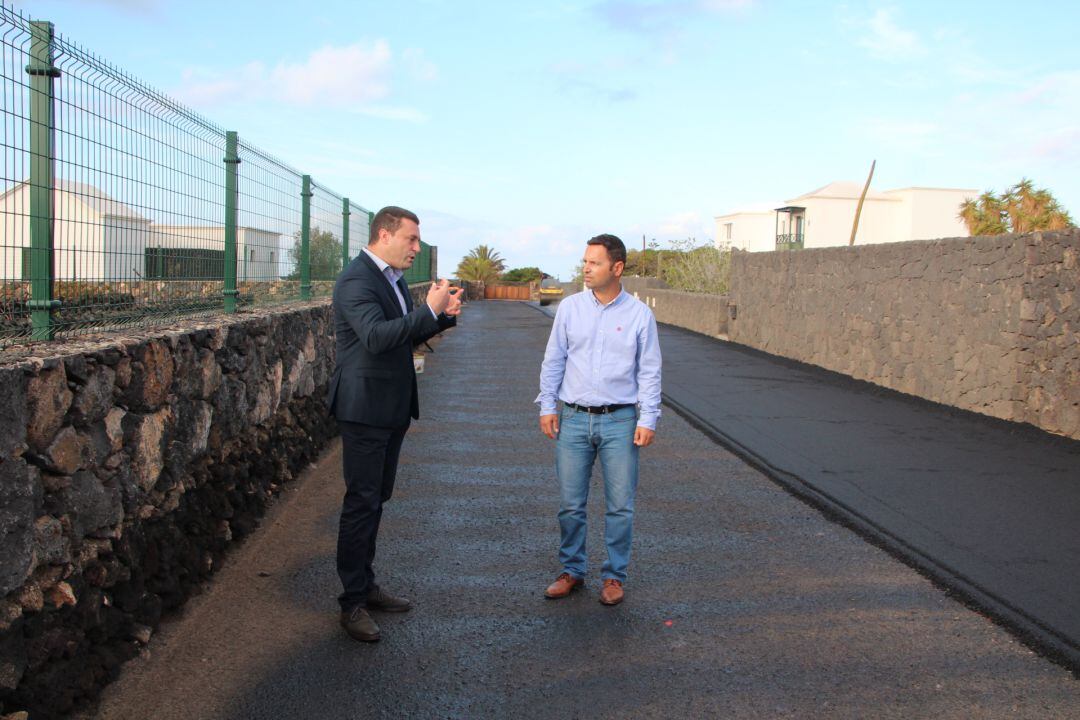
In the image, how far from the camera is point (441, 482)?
7.84 m

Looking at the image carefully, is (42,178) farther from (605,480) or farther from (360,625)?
(605,480)

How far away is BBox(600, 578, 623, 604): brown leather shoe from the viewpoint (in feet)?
16.3

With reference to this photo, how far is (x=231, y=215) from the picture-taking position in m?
7.46

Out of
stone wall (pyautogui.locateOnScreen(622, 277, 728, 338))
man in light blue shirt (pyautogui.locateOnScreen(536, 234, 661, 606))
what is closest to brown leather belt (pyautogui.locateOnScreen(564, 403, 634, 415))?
man in light blue shirt (pyautogui.locateOnScreen(536, 234, 661, 606))

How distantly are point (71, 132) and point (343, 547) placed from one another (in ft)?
7.14

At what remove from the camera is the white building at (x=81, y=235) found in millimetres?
4102

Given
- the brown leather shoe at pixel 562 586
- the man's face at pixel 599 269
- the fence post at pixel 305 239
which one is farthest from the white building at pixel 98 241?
the fence post at pixel 305 239

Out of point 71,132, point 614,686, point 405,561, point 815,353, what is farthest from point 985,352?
point 71,132

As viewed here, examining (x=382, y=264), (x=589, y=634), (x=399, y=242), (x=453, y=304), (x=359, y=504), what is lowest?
(x=589, y=634)

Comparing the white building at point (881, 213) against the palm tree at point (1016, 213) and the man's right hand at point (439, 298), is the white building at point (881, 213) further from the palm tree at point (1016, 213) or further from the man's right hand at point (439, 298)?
the man's right hand at point (439, 298)

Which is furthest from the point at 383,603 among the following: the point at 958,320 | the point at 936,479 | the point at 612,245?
the point at 958,320

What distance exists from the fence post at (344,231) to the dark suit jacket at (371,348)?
8.72 m

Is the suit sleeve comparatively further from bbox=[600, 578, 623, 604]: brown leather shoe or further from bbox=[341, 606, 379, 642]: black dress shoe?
bbox=[600, 578, 623, 604]: brown leather shoe

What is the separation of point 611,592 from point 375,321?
1727 millimetres
